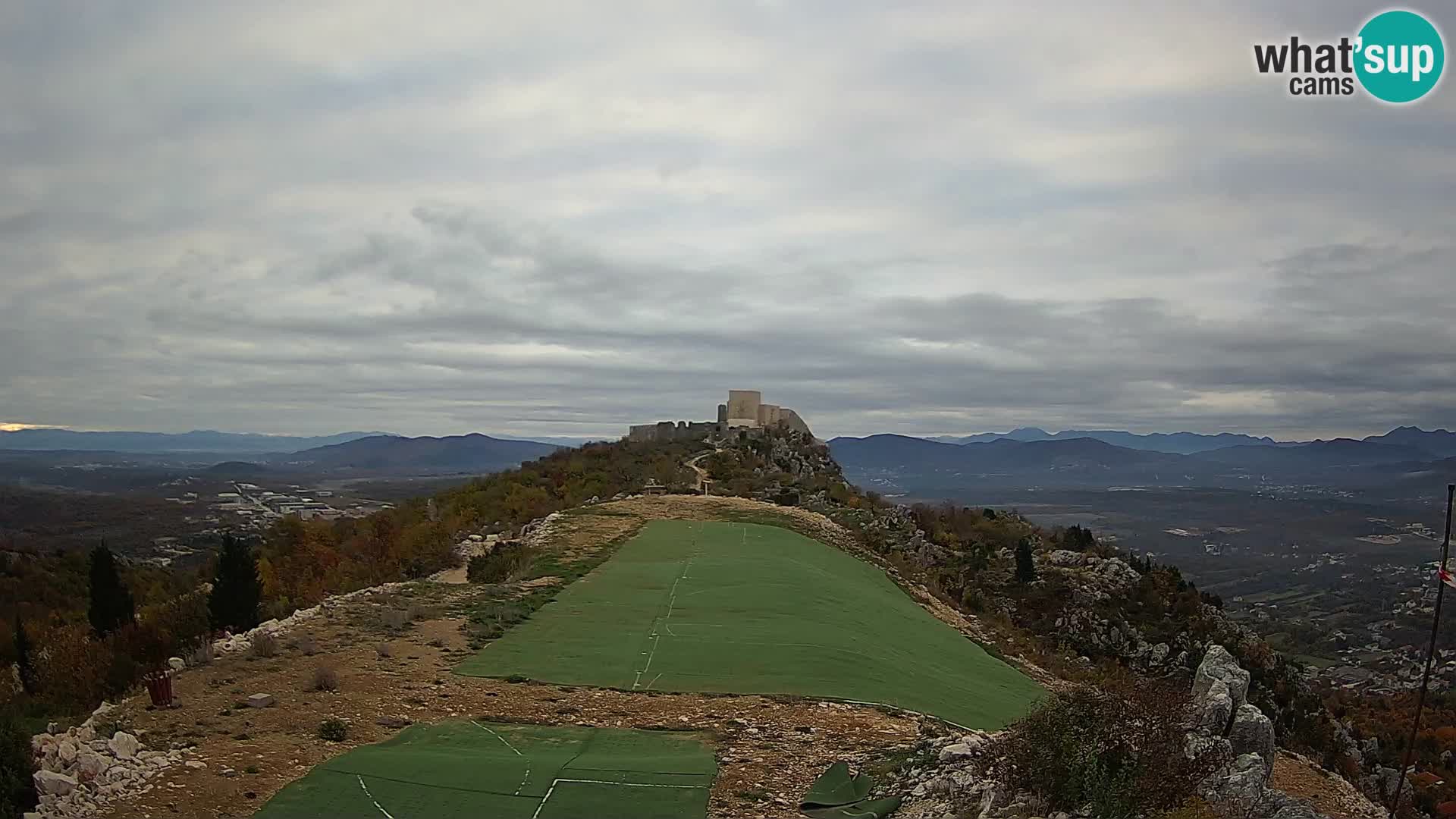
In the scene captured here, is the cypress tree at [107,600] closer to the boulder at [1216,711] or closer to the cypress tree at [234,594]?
the cypress tree at [234,594]

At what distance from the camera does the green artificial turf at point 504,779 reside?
26.8ft

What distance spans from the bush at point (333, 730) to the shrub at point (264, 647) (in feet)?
10.4

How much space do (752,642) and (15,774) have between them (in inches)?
391

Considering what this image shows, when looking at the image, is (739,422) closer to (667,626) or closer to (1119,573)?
(1119,573)

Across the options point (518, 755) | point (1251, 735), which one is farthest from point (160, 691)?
point (1251, 735)

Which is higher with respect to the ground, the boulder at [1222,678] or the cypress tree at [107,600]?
the boulder at [1222,678]

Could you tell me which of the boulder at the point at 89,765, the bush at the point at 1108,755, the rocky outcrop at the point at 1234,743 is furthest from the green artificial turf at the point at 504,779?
the rocky outcrop at the point at 1234,743

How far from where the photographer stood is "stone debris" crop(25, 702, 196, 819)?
7426mm

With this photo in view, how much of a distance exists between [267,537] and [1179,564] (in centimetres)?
8606

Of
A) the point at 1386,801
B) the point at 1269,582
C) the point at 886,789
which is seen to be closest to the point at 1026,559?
the point at 1386,801

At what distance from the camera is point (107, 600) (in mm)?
27750

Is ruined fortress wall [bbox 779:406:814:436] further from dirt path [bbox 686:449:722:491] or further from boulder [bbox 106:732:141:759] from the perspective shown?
boulder [bbox 106:732:141:759]

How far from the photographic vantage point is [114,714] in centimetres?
964

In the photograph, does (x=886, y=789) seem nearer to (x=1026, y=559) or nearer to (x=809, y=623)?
(x=809, y=623)
